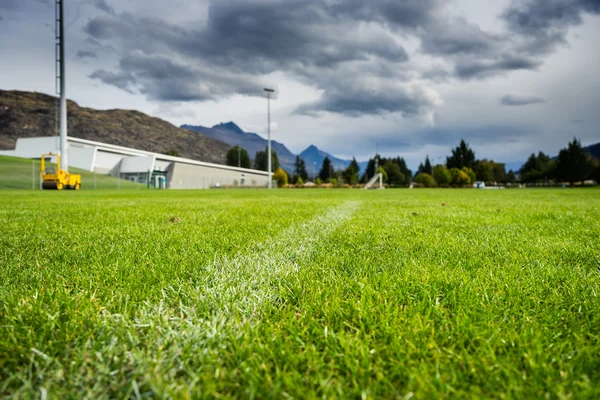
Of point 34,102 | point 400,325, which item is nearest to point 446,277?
point 400,325

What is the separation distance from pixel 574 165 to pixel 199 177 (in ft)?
228

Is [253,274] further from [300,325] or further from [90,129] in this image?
[90,129]

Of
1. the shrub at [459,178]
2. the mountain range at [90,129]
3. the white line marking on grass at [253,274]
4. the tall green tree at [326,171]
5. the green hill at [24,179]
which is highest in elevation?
the mountain range at [90,129]

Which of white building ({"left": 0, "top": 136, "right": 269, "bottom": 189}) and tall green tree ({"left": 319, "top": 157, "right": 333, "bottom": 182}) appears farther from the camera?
tall green tree ({"left": 319, "top": 157, "right": 333, "bottom": 182})

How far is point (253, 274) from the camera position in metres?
1.91

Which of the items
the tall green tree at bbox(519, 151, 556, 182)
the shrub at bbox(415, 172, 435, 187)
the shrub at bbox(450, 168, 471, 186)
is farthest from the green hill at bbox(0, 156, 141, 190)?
the tall green tree at bbox(519, 151, 556, 182)

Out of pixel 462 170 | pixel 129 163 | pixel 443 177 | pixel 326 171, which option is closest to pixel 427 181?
pixel 443 177

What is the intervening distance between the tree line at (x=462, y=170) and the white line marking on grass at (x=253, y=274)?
64.2 m

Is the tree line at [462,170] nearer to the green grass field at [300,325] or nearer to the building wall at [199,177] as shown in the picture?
the building wall at [199,177]

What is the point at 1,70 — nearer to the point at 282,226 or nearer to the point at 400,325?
the point at 282,226

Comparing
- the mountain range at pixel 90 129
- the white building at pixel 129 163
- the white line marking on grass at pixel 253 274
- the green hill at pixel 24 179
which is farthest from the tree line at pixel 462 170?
the mountain range at pixel 90 129

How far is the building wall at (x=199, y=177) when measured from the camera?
2169 inches

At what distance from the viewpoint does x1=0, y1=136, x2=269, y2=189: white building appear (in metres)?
48.6

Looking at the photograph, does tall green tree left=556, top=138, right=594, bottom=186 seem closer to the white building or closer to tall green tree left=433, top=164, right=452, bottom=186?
tall green tree left=433, top=164, right=452, bottom=186
